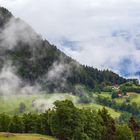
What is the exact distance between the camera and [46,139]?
443 feet

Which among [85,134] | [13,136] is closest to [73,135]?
[85,134]

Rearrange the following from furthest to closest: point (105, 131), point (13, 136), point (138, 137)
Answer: point (138, 137) < point (105, 131) < point (13, 136)

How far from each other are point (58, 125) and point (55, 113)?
3943 mm

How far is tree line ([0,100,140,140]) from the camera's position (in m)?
142

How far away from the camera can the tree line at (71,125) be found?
142m

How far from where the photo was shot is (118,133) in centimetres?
17150

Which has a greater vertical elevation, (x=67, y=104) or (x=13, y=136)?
(x=67, y=104)

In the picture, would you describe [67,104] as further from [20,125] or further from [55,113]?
[20,125]

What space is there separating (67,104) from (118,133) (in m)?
36.1

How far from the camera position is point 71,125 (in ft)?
→ 466

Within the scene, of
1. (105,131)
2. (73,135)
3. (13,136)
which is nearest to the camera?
(13,136)

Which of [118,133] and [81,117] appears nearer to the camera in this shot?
[81,117]

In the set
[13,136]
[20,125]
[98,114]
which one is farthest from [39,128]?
[13,136]

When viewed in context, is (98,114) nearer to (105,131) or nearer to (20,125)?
(105,131)
